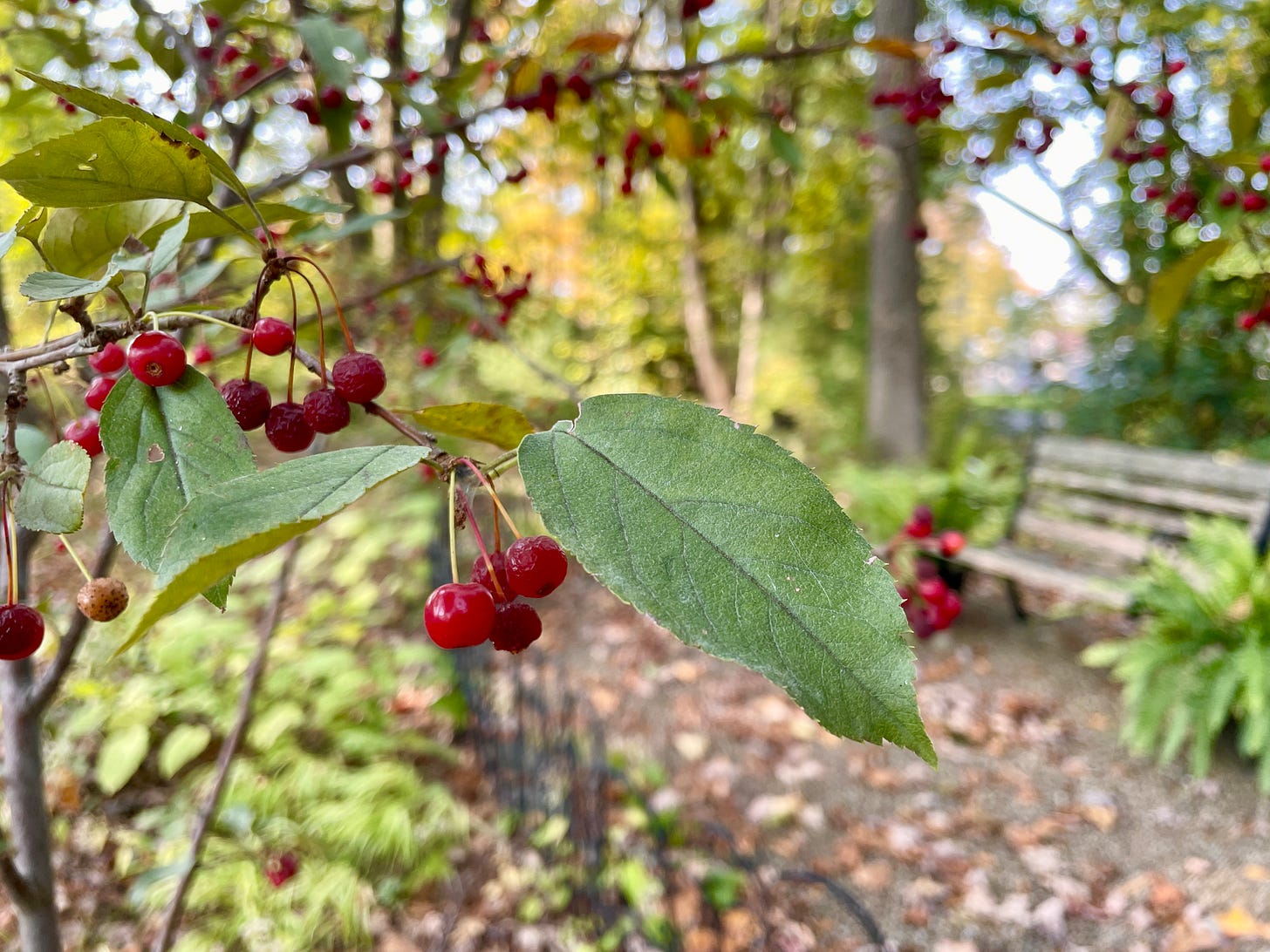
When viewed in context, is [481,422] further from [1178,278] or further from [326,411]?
[1178,278]

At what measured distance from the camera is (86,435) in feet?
1.97

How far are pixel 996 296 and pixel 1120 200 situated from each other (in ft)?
46.6

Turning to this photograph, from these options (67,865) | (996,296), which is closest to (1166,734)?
(67,865)

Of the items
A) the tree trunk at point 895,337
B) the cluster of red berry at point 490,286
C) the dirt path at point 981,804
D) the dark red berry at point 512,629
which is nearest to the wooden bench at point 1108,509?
the dirt path at point 981,804

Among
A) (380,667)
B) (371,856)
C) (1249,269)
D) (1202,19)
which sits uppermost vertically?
(1202,19)

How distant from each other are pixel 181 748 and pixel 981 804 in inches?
111

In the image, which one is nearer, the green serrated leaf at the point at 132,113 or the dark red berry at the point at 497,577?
the green serrated leaf at the point at 132,113

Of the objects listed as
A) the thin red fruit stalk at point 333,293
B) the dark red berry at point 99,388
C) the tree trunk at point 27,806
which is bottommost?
the tree trunk at point 27,806

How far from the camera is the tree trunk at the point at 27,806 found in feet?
2.98

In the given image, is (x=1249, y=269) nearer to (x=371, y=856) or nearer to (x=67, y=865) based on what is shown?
(x=371, y=856)

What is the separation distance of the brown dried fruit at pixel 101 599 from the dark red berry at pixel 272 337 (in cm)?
20

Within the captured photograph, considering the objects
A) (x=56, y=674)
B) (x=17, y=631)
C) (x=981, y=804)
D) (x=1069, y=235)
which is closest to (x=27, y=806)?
(x=56, y=674)

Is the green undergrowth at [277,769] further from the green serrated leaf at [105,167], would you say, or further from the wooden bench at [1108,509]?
the wooden bench at [1108,509]

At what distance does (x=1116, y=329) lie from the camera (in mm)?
5633
